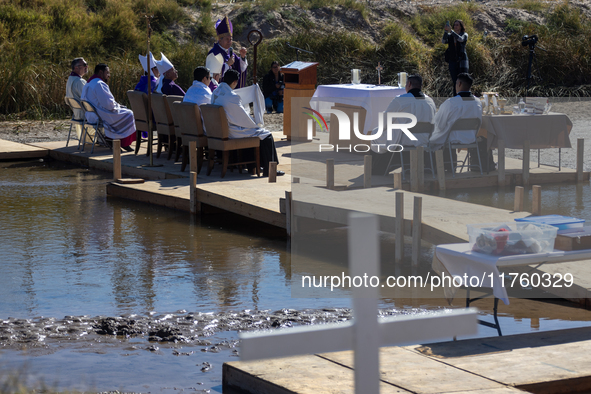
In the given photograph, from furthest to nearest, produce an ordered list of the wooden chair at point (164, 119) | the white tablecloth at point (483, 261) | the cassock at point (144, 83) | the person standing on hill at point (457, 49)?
1. the person standing on hill at point (457, 49)
2. the cassock at point (144, 83)
3. the wooden chair at point (164, 119)
4. the white tablecloth at point (483, 261)

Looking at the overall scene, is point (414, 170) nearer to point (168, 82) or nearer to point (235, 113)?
point (235, 113)

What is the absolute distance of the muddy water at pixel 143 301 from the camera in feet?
12.5

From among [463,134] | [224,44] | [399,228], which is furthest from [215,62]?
[399,228]

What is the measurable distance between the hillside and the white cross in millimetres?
14221

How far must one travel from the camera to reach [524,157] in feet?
18.4

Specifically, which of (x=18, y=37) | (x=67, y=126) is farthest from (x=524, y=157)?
(x=18, y=37)

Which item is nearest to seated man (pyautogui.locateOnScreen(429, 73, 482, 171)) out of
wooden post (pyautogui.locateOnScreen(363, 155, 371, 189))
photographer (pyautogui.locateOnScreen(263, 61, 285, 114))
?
wooden post (pyautogui.locateOnScreen(363, 155, 371, 189))

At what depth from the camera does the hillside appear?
50.9 ft

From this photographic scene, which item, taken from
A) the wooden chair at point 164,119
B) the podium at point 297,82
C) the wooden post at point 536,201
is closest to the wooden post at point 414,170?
the wooden post at point 536,201

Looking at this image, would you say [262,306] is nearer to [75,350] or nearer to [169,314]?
[169,314]

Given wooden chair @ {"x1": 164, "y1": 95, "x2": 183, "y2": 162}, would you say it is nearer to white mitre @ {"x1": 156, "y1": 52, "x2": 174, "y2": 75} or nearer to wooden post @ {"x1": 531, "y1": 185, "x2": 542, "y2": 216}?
white mitre @ {"x1": 156, "y1": 52, "x2": 174, "y2": 75}

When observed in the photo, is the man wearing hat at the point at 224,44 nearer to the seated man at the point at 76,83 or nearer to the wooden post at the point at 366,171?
the seated man at the point at 76,83

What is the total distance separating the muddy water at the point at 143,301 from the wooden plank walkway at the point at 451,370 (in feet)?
1.34

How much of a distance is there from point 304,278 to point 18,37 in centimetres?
1430
